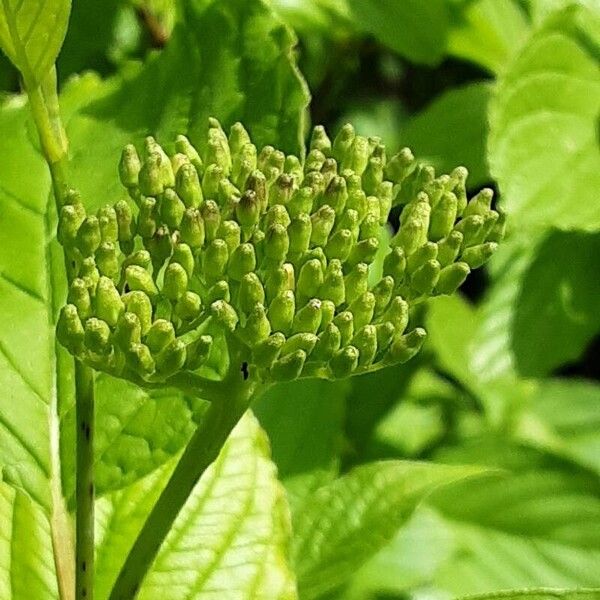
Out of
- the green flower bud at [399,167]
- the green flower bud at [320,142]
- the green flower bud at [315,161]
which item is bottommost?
the green flower bud at [399,167]

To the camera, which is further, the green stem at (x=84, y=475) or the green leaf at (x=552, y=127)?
the green leaf at (x=552, y=127)

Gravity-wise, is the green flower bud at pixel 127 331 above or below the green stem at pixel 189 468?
above

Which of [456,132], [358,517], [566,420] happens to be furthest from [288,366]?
[566,420]

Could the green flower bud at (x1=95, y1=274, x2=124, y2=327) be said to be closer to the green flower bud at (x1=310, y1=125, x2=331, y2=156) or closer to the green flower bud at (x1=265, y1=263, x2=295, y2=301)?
the green flower bud at (x1=265, y1=263, x2=295, y2=301)

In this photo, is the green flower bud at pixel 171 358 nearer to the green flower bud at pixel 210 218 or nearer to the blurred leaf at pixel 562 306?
the green flower bud at pixel 210 218

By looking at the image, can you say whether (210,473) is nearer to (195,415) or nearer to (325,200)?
(195,415)

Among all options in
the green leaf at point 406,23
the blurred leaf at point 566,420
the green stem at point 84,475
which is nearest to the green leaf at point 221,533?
→ the green stem at point 84,475

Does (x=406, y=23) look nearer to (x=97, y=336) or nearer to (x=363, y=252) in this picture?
(x=363, y=252)
